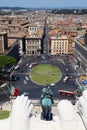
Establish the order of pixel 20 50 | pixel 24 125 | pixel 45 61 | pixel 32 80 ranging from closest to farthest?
pixel 24 125 < pixel 32 80 < pixel 45 61 < pixel 20 50

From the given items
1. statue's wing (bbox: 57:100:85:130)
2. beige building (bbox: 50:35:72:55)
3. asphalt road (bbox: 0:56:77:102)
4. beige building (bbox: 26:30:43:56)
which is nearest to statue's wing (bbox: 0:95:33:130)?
statue's wing (bbox: 57:100:85:130)

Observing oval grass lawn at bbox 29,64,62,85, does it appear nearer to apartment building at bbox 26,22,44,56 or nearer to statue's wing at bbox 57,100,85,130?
apartment building at bbox 26,22,44,56

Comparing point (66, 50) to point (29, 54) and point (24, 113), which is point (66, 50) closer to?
point (29, 54)

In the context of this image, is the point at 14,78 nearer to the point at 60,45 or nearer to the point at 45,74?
the point at 45,74

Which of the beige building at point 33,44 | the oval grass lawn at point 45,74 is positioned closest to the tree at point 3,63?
the oval grass lawn at point 45,74

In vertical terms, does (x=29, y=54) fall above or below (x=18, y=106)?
below

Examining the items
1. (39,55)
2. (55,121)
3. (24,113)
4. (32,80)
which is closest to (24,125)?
(24,113)

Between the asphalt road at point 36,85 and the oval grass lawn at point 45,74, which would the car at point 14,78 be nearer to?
the asphalt road at point 36,85
